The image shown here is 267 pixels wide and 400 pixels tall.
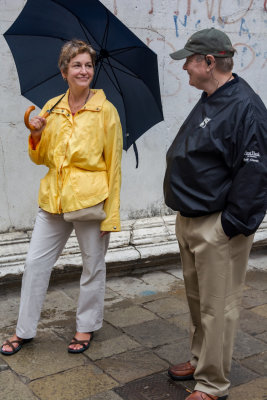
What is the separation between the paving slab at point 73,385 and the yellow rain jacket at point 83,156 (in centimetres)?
84

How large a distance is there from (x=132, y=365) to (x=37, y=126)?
4.95 feet

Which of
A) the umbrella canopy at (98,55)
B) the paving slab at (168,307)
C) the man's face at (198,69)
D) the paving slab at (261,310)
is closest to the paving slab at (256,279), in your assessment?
A: the paving slab at (261,310)

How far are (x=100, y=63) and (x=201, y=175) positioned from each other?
3.45ft

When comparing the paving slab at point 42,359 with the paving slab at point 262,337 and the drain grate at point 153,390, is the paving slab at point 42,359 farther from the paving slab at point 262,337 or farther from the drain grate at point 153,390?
the paving slab at point 262,337

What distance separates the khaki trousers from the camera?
111 inches

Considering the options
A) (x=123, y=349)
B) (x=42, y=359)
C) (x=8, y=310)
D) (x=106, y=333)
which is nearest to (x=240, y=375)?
(x=123, y=349)

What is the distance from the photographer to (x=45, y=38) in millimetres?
3416

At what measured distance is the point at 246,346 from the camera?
145 inches

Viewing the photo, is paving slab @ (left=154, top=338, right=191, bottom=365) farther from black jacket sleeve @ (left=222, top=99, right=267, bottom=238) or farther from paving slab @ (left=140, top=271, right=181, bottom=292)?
black jacket sleeve @ (left=222, top=99, right=267, bottom=238)

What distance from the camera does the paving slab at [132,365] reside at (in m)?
3.27

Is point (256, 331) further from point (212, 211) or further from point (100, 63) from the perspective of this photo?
point (100, 63)

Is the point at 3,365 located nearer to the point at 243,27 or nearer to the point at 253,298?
the point at 253,298

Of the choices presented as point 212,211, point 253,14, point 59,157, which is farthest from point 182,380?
point 253,14

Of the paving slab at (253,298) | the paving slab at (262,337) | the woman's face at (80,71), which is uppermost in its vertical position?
the woman's face at (80,71)
